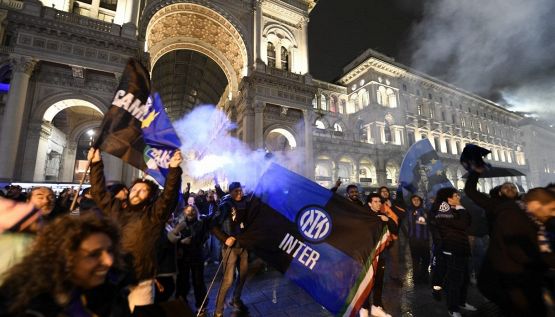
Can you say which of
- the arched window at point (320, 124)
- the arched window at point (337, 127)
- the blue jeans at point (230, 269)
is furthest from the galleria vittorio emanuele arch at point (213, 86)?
the blue jeans at point (230, 269)

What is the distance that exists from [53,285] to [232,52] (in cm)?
2346

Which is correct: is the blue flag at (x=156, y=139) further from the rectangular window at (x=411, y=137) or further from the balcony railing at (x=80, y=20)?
the rectangular window at (x=411, y=137)

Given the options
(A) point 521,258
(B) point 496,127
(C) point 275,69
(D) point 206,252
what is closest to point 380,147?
(C) point 275,69

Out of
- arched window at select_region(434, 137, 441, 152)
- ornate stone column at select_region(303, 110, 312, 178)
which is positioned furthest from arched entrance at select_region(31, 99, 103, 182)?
arched window at select_region(434, 137, 441, 152)

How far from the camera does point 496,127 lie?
51.0 metres

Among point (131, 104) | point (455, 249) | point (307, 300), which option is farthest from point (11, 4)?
point (455, 249)

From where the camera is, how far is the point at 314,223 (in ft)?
10.4

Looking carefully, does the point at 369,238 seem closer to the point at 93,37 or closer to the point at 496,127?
the point at 93,37

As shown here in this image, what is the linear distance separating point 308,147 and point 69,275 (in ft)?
64.2

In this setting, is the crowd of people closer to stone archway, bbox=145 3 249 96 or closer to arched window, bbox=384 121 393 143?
stone archway, bbox=145 3 249 96

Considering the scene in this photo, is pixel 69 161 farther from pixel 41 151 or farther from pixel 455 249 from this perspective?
pixel 455 249

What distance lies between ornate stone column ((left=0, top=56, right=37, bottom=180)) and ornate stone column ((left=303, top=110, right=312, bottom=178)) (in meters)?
16.8

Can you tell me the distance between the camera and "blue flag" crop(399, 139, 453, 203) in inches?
243

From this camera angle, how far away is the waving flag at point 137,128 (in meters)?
3.21
